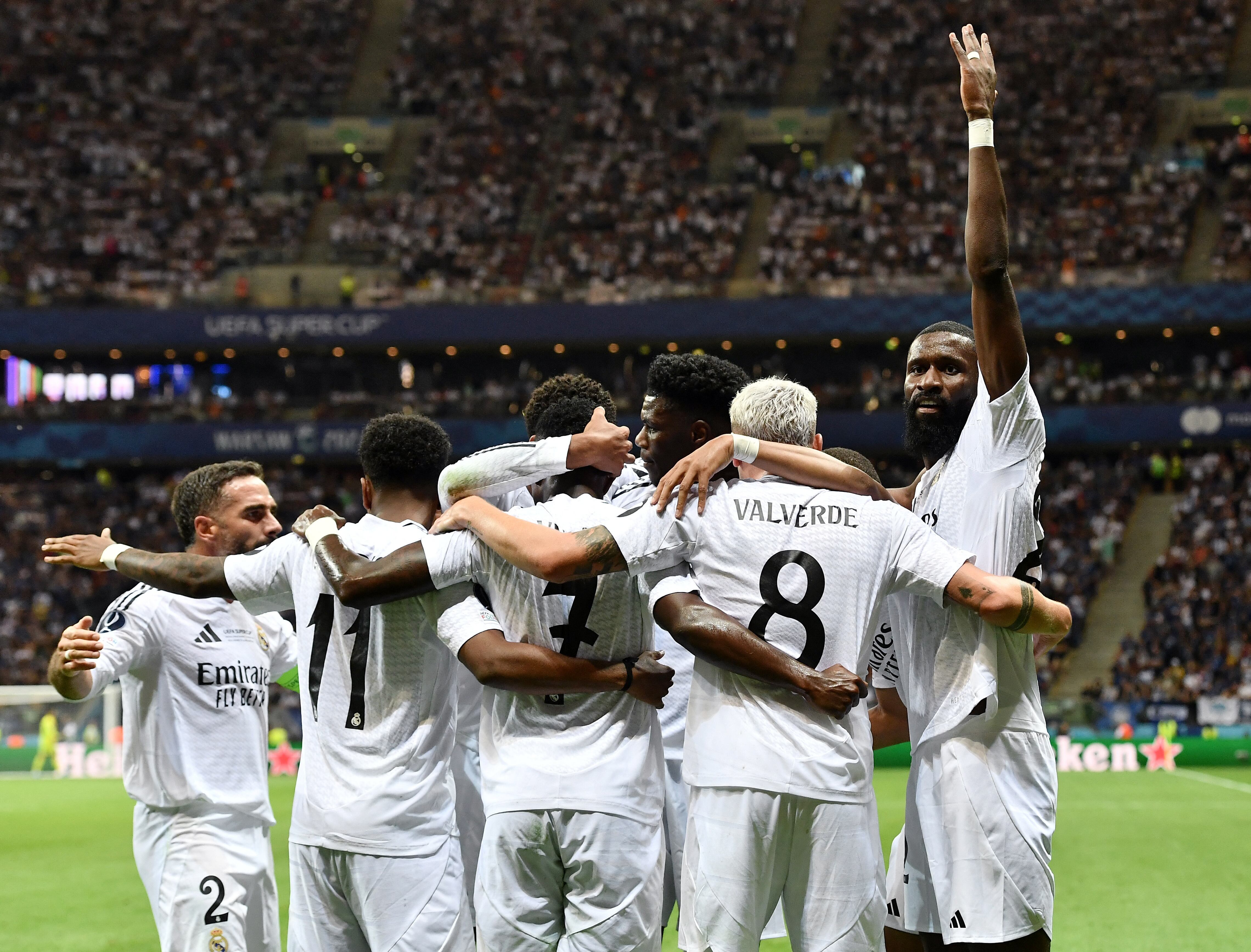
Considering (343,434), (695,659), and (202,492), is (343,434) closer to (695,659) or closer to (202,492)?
(202,492)

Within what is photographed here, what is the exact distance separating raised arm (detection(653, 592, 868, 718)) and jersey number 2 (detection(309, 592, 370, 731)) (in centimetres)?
109

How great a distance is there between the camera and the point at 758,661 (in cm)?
378

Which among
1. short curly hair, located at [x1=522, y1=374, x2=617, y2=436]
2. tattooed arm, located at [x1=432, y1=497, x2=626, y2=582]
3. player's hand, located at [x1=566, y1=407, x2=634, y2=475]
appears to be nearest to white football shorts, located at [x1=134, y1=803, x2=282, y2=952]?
short curly hair, located at [x1=522, y1=374, x2=617, y2=436]

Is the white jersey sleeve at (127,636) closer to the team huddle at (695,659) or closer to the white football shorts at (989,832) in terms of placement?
the team huddle at (695,659)

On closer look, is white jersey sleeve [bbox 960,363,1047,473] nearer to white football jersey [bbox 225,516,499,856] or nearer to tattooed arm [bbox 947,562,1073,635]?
tattooed arm [bbox 947,562,1073,635]

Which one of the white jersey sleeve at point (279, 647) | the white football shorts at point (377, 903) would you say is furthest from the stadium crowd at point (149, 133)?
the white football shorts at point (377, 903)

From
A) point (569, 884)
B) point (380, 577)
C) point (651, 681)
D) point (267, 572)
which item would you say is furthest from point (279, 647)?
point (651, 681)

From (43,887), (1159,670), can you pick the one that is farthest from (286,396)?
(43,887)

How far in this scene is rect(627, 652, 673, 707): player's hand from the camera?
3938mm

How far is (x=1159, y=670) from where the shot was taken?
26.2 m

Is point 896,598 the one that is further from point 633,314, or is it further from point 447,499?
point 633,314

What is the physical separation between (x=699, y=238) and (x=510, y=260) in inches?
215

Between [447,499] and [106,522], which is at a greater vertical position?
[447,499]

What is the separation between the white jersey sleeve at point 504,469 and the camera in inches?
166
